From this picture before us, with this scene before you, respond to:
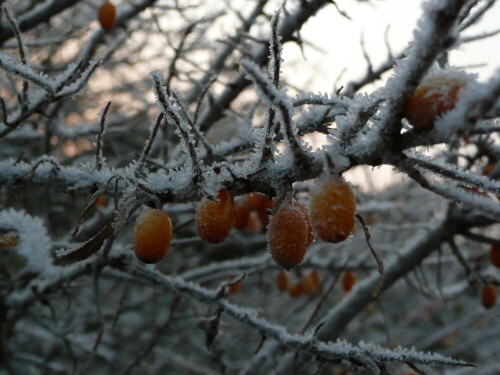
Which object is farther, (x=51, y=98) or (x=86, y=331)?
(x=86, y=331)

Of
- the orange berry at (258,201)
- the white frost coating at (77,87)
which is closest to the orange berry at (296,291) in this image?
the orange berry at (258,201)

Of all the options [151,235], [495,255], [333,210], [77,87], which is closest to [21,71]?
[77,87]

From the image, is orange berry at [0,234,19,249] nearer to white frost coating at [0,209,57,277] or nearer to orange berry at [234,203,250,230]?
Result: white frost coating at [0,209,57,277]

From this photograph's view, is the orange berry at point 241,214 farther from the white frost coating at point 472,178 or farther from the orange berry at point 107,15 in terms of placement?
the orange berry at point 107,15

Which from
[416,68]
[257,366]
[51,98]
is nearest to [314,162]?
[416,68]

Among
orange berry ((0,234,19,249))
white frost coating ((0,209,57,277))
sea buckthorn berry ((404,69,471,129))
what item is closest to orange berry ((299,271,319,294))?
white frost coating ((0,209,57,277))

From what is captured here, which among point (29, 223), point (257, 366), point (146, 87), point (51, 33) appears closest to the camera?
point (29, 223)

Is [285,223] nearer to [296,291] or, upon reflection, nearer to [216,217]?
[216,217]

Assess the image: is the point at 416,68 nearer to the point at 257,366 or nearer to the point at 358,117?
the point at 358,117
